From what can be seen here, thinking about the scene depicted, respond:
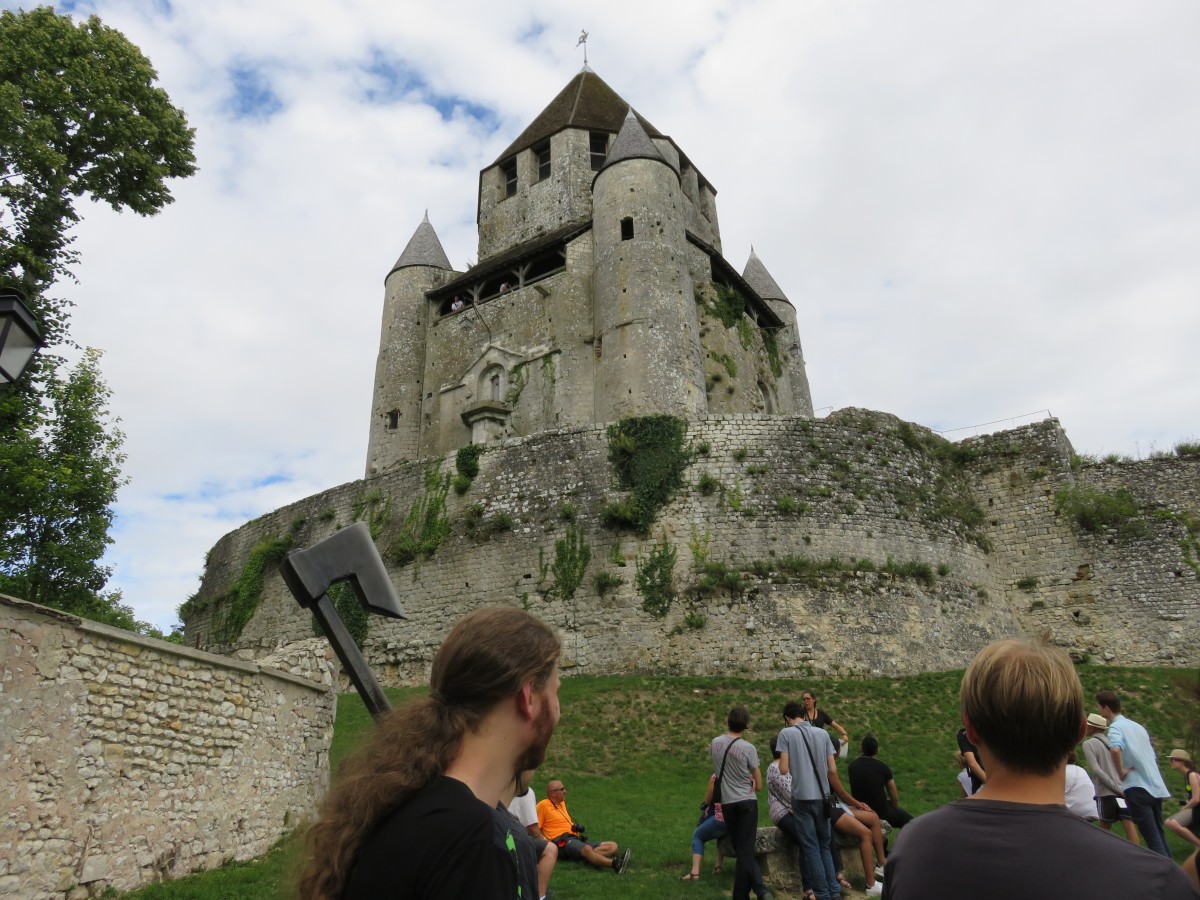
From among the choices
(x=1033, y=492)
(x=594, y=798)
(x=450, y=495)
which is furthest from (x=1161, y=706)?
(x=450, y=495)

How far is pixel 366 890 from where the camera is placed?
66.7 inches

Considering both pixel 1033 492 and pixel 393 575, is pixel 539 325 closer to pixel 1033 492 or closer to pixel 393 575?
pixel 393 575

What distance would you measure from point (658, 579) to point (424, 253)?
20.6 meters

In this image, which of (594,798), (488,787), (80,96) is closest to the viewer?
(488,787)

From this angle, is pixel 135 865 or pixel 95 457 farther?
pixel 95 457

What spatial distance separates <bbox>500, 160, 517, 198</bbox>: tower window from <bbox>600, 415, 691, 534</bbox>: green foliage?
64.4 ft

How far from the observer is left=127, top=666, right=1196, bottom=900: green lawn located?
7566 millimetres

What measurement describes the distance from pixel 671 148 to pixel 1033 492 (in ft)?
69.3

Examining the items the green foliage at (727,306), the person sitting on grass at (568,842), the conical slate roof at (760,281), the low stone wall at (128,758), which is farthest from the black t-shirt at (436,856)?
the conical slate roof at (760,281)

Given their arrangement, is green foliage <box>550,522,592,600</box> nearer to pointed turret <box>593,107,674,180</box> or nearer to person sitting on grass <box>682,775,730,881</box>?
person sitting on grass <box>682,775,730,881</box>

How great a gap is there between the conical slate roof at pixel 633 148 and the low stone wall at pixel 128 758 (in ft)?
72.0

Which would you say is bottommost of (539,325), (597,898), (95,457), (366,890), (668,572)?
(597,898)

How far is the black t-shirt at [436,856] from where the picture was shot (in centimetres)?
168

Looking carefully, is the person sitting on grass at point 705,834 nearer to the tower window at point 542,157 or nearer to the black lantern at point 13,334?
the black lantern at point 13,334
